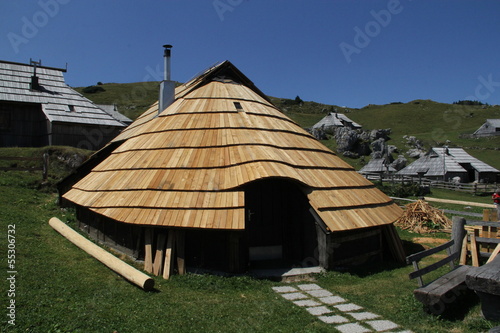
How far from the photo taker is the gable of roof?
26.2 meters

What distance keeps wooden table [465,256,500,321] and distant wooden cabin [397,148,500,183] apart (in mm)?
40022

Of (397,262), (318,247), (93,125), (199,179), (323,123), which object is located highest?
(323,123)

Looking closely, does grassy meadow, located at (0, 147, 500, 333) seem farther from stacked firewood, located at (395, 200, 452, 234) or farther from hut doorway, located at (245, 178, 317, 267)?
stacked firewood, located at (395, 200, 452, 234)

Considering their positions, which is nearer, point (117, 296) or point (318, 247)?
point (117, 296)

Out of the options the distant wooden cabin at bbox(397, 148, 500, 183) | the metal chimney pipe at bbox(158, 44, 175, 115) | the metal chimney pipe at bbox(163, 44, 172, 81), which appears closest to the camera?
the metal chimney pipe at bbox(158, 44, 175, 115)

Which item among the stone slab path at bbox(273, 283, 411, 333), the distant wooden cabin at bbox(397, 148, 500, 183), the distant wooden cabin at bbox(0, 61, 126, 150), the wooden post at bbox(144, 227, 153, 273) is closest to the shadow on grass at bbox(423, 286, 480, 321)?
the stone slab path at bbox(273, 283, 411, 333)

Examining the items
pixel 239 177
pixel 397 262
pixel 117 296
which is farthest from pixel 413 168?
pixel 117 296

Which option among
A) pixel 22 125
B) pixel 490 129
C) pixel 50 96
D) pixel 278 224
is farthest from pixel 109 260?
pixel 490 129

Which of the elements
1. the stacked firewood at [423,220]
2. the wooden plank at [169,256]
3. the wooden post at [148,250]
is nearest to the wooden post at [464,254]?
the wooden plank at [169,256]

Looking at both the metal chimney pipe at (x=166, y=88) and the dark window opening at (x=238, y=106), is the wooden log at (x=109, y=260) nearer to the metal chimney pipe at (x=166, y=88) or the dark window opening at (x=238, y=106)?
the metal chimney pipe at (x=166, y=88)

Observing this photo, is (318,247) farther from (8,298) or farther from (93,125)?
(93,125)

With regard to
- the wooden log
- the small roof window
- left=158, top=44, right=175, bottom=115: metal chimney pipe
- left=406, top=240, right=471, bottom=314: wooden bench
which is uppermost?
left=158, top=44, right=175, bottom=115: metal chimney pipe

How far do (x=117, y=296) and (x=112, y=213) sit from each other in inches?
116

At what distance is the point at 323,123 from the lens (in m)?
74.2
